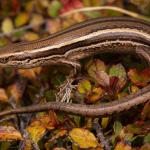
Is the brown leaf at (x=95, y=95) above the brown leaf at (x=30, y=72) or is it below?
below

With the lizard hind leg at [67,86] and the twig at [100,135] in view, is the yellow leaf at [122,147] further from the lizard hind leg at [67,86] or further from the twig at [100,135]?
the lizard hind leg at [67,86]

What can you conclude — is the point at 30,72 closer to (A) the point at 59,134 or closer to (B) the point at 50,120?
(B) the point at 50,120

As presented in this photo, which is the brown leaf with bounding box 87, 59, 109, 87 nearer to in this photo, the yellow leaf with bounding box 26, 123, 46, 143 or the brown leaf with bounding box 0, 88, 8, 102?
the yellow leaf with bounding box 26, 123, 46, 143

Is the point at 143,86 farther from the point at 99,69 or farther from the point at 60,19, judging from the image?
the point at 60,19

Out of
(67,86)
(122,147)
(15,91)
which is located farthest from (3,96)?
(122,147)

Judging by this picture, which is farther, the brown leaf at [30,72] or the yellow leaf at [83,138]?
the brown leaf at [30,72]

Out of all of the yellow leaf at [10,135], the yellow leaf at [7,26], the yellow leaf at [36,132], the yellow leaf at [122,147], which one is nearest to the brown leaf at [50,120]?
the yellow leaf at [36,132]

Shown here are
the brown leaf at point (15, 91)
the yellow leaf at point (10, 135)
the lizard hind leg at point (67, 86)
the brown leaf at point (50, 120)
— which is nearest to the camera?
the yellow leaf at point (10, 135)
